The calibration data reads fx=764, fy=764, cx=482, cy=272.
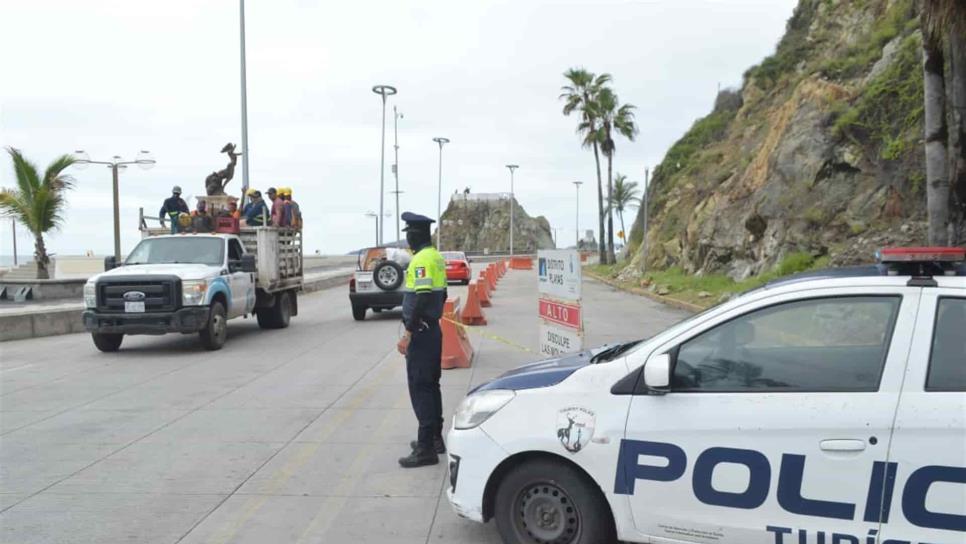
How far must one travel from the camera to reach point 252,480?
Result: 581cm

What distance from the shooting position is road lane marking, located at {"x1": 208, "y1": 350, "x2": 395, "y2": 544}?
4840 mm

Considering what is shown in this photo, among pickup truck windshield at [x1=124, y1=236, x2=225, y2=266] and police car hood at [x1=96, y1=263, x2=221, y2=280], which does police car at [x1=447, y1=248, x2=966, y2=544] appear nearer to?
police car hood at [x1=96, y1=263, x2=221, y2=280]

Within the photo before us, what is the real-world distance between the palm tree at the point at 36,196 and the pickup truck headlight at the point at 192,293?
13219 mm

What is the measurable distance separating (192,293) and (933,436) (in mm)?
11180

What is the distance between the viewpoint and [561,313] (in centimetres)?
862

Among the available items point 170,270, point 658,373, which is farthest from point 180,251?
point 658,373

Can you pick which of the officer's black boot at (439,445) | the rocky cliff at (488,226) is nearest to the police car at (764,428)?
the officer's black boot at (439,445)

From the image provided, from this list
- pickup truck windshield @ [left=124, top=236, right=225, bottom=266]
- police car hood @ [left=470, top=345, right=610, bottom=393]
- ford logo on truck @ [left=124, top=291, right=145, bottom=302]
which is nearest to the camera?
police car hood @ [left=470, top=345, right=610, bottom=393]

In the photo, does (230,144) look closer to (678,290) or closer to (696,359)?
(678,290)

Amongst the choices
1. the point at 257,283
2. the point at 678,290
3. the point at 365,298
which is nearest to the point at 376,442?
the point at 257,283

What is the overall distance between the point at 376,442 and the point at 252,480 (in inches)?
53.9

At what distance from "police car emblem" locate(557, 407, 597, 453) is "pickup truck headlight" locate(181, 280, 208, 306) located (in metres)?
9.71

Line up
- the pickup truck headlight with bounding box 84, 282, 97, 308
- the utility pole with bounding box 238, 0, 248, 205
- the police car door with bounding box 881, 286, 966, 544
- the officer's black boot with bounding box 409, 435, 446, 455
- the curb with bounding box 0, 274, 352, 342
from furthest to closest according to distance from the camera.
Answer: the utility pole with bounding box 238, 0, 248, 205
the curb with bounding box 0, 274, 352, 342
the pickup truck headlight with bounding box 84, 282, 97, 308
the officer's black boot with bounding box 409, 435, 446, 455
the police car door with bounding box 881, 286, 966, 544

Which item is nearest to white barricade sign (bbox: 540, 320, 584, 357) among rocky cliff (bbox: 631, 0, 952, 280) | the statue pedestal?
rocky cliff (bbox: 631, 0, 952, 280)
